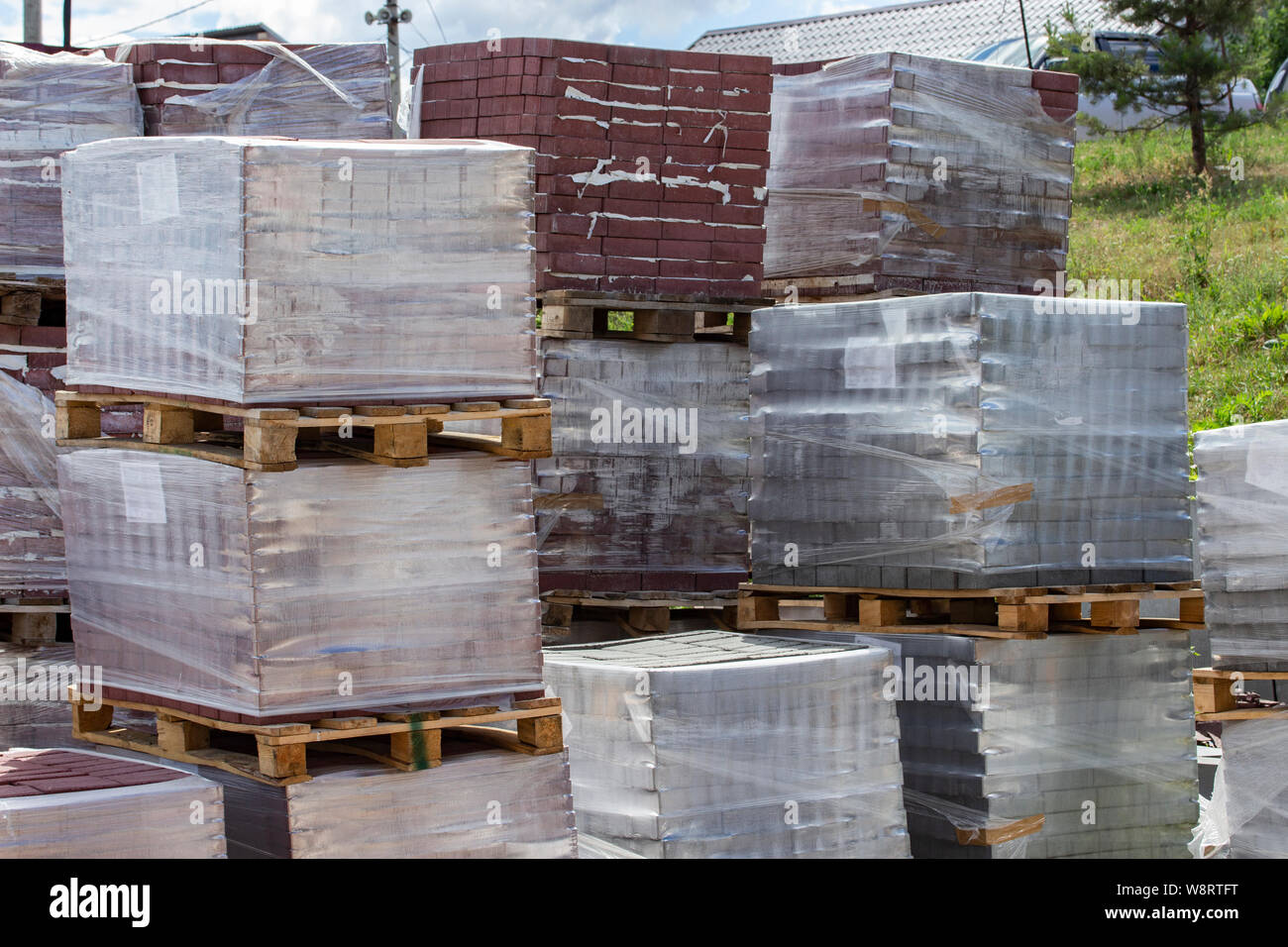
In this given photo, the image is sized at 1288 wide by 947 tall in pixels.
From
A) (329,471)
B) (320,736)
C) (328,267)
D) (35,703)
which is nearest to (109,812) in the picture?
(320,736)

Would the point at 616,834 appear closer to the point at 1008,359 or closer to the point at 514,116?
the point at 1008,359

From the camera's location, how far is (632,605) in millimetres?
5969

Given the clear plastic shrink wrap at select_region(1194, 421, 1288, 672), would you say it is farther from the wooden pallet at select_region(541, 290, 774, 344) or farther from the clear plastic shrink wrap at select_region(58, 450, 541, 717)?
the clear plastic shrink wrap at select_region(58, 450, 541, 717)

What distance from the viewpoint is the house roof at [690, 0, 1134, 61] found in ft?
90.1

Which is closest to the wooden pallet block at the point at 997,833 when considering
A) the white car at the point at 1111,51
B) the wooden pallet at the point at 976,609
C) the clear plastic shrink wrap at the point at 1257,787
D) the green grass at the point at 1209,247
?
the wooden pallet at the point at 976,609

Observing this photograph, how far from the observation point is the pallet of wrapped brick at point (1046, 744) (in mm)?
4891

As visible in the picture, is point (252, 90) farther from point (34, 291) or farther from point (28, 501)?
point (28, 501)

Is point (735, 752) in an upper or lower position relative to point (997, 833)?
upper

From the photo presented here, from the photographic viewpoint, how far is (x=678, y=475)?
6.00 metres

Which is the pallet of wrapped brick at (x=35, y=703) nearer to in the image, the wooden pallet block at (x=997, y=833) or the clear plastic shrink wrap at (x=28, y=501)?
the clear plastic shrink wrap at (x=28, y=501)

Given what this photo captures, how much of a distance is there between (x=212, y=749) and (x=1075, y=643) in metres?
2.92

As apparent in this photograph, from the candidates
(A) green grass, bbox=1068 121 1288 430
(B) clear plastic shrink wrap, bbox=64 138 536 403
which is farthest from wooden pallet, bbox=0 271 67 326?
(A) green grass, bbox=1068 121 1288 430

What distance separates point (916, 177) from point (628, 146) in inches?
51.9
